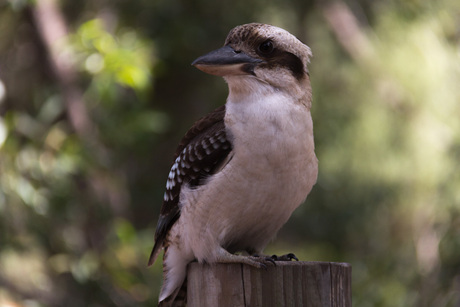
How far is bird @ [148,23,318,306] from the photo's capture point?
2469mm

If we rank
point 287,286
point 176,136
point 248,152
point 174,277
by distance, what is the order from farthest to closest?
point 176,136, point 174,277, point 248,152, point 287,286

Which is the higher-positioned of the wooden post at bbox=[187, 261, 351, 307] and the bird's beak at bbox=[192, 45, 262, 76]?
the bird's beak at bbox=[192, 45, 262, 76]

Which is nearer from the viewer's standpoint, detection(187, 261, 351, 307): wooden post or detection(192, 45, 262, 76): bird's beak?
detection(187, 261, 351, 307): wooden post

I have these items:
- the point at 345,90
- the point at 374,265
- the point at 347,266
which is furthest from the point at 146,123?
the point at 347,266

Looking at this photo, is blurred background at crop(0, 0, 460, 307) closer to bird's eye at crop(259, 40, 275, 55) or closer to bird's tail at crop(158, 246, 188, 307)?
bird's tail at crop(158, 246, 188, 307)

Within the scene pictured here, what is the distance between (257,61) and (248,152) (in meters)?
0.36

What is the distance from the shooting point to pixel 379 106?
20.9 ft

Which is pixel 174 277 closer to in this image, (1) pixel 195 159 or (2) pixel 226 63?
(1) pixel 195 159

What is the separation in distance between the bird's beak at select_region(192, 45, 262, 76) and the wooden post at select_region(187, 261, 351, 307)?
74 centimetres

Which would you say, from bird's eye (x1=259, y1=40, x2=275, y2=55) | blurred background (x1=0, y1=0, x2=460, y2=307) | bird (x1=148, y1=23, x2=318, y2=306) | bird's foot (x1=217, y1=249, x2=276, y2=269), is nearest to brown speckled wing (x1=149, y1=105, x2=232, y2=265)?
bird (x1=148, y1=23, x2=318, y2=306)

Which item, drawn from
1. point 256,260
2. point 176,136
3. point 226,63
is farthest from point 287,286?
point 176,136

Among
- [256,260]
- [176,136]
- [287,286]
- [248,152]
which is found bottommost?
[287,286]

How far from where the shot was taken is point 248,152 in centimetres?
245

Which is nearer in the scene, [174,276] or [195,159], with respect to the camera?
[195,159]
